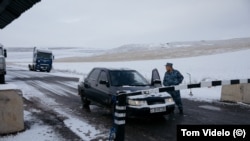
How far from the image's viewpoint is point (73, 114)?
9.79 metres

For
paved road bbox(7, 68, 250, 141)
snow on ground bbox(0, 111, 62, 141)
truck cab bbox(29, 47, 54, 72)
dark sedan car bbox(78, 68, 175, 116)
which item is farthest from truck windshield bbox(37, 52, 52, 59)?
snow on ground bbox(0, 111, 62, 141)

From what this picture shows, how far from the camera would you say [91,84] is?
10562 millimetres

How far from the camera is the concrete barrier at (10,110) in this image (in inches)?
287

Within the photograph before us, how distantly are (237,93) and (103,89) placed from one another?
19.3 ft

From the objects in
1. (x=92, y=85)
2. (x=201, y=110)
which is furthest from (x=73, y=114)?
(x=201, y=110)

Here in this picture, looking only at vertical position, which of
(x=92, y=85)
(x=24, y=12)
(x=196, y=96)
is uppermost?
(x=24, y=12)

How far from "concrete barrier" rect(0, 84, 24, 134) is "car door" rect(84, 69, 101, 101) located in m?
3.00

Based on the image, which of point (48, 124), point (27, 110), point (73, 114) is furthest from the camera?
point (27, 110)

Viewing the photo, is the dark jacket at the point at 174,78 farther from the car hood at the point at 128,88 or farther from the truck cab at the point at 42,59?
the truck cab at the point at 42,59

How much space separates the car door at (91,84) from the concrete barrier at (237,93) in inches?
217

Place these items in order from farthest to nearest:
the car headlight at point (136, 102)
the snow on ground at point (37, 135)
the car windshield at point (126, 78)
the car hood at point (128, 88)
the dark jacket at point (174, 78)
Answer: the dark jacket at point (174, 78)
the car windshield at point (126, 78)
the car hood at point (128, 88)
the car headlight at point (136, 102)
the snow on ground at point (37, 135)

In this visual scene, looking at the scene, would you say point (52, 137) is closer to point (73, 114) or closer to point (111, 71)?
point (73, 114)

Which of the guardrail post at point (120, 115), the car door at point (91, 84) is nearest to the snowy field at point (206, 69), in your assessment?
the car door at point (91, 84)

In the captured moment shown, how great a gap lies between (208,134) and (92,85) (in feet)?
19.3
